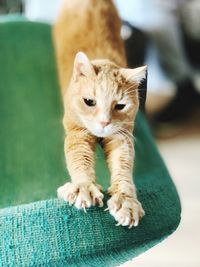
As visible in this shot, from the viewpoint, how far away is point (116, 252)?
2.07 ft

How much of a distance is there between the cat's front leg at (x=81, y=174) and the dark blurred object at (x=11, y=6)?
2.29 feet

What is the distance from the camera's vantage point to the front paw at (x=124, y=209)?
57 cm

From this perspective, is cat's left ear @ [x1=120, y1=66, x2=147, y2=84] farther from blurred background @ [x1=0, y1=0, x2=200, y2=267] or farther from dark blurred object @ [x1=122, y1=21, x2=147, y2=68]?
blurred background @ [x1=0, y1=0, x2=200, y2=267]

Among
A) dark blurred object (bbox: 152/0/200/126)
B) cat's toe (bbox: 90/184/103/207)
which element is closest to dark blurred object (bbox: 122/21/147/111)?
cat's toe (bbox: 90/184/103/207)

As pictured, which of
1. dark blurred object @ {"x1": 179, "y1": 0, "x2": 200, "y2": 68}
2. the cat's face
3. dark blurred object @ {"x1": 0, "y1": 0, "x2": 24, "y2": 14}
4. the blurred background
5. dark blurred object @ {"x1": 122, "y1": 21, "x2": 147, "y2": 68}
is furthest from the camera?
dark blurred object @ {"x1": 179, "y1": 0, "x2": 200, "y2": 68}

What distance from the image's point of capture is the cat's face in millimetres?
563

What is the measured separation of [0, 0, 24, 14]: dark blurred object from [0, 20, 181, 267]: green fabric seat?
14 cm

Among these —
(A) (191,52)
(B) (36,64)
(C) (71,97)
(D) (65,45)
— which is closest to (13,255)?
(C) (71,97)

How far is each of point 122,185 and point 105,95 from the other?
0.35 ft

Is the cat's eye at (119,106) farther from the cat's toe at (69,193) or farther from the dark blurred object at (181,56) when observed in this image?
the dark blurred object at (181,56)

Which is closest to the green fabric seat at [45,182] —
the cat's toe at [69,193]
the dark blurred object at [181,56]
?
the cat's toe at [69,193]

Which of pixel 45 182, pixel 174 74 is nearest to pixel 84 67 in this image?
pixel 45 182

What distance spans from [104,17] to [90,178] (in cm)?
36

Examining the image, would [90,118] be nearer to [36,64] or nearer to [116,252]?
[116,252]
